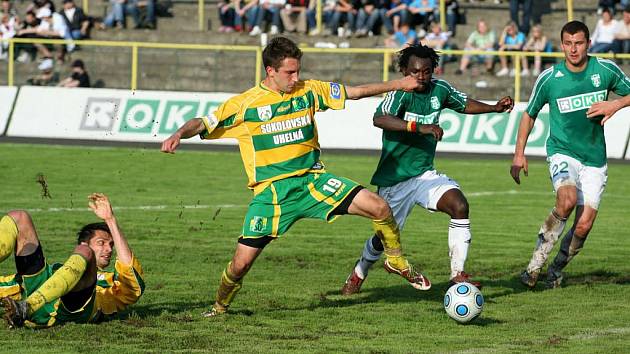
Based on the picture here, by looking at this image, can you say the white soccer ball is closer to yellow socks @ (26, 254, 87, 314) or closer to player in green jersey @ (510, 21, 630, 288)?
player in green jersey @ (510, 21, 630, 288)

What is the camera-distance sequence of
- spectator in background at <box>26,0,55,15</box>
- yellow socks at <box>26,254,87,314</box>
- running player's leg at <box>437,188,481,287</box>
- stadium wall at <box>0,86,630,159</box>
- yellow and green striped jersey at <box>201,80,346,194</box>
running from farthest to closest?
spectator in background at <box>26,0,55,15</box>
stadium wall at <box>0,86,630,159</box>
running player's leg at <box>437,188,481,287</box>
yellow and green striped jersey at <box>201,80,346,194</box>
yellow socks at <box>26,254,87,314</box>

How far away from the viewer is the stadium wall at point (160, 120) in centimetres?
2481

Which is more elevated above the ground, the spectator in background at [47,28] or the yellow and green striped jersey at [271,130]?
the yellow and green striped jersey at [271,130]

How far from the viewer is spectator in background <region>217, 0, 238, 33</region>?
32562 millimetres

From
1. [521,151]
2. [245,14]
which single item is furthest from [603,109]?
[245,14]

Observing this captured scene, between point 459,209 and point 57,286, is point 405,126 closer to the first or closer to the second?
point 459,209

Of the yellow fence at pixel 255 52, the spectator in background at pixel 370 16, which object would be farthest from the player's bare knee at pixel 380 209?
the spectator in background at pixel 370 16

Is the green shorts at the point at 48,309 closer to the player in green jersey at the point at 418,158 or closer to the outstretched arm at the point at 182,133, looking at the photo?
the outstretched arm at the point at 182,133

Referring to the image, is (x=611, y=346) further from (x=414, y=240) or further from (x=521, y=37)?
(x=521, y=37)

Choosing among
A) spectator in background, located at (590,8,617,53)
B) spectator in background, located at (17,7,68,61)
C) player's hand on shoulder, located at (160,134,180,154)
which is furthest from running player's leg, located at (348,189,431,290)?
spectator in background, located at (17,7,68,61)

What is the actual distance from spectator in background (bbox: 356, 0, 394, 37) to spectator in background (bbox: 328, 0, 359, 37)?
21cm

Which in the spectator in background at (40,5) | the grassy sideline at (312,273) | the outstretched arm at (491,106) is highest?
the outstretched arm at (491,106)

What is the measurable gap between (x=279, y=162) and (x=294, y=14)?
2264 centimetres

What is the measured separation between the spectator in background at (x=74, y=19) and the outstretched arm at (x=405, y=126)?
23330 millimetres
